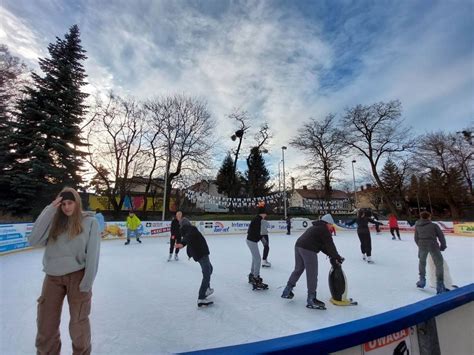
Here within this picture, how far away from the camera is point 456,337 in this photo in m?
1.63

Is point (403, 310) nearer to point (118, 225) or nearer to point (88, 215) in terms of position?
point (88, 215)

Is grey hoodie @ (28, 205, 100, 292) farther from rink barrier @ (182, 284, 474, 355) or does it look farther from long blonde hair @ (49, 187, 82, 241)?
rink barrier @ (182, 284, 474, 355)

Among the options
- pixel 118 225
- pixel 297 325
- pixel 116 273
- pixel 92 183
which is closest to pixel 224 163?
pixel 92 183

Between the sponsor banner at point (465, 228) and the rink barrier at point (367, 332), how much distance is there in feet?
67.7

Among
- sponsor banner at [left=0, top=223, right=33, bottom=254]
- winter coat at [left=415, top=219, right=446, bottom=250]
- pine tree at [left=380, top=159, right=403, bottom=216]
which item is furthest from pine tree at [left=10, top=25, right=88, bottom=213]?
pine tree at [left=380, top=159, right=403, bottom=216]

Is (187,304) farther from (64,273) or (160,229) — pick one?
(160,229)

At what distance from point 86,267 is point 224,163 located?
39658 mm

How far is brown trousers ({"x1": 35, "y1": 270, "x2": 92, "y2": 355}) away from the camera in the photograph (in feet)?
7.34

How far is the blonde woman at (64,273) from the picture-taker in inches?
88.4

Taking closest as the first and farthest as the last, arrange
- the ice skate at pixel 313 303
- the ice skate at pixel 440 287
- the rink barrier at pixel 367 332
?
the rink barrier at pixel 367 332
the ice skate at pixel 313 303
the ice skate at pixel 440 287

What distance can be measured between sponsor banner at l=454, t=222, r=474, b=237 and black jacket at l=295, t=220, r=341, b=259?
734 inches

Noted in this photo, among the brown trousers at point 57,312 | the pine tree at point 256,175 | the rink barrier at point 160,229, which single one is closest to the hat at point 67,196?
the brown trousers at point 57,312

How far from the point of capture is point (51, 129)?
1741 cm

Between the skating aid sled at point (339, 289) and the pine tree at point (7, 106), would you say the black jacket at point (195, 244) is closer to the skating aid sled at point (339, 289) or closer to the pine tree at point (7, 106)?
the skating aid sled at point (339, 289)
